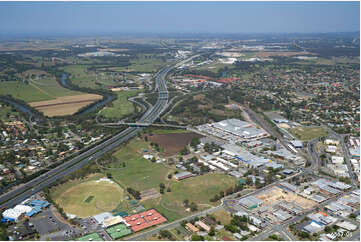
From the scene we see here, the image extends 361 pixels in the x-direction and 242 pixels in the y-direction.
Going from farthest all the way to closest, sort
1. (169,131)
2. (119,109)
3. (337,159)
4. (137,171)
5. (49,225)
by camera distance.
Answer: (119,109) < (169,131) < (337,159) < (137,171) < (49,225)

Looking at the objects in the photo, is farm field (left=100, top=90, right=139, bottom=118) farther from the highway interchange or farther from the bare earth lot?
the bare earth lot

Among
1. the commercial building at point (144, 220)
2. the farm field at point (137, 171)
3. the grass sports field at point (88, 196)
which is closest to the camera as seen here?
the commercial building at point (144, 220)

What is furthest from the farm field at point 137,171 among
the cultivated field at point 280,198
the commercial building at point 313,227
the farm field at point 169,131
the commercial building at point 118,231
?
the commercial building at point 313,227

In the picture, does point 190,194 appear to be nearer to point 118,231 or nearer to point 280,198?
point 280,198

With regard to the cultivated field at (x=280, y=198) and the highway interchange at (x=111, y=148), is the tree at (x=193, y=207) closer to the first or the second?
the highway interchange at (x=111, y=148)

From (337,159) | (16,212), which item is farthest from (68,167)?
(337,159)

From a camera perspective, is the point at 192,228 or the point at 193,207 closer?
the point at 192,228

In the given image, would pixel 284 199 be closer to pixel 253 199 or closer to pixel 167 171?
pixel 253 199

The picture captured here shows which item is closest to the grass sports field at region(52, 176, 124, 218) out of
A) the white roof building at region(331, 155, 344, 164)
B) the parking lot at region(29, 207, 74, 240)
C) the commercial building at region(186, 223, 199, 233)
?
the parking lot at region(29, 207, 74, 240)
